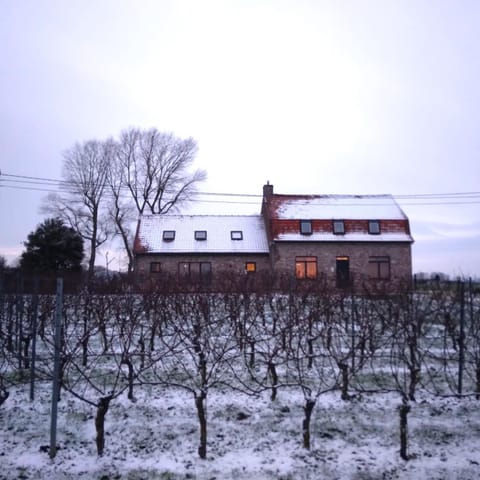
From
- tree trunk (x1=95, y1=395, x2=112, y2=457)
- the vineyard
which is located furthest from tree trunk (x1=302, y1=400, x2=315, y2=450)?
tree trunk (x1=95, y1=395, x2=112, y2=457)

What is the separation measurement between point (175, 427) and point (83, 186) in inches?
1140

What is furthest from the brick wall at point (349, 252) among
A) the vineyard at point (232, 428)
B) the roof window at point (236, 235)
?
the vineyard at point (232, 428)

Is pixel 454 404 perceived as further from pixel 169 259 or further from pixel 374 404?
pixel 169 259

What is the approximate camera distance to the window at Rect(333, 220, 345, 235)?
75.8ft

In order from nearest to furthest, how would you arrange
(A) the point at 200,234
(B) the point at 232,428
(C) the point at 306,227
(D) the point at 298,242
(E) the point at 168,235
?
1. (B) the point at 232,428
2. (D) the point at 298,242
3. (C) the point at 306,227
4. (E) the point at 168,235
5. (A) the point at 200,234

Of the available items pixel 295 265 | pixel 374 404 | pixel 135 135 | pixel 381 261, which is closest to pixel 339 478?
pixel 374 404

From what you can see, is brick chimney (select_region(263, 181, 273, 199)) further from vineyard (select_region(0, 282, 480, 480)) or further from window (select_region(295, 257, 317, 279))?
vineyard (select_region(0, 282, 480, 480))

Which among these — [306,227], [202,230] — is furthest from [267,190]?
[202,230]

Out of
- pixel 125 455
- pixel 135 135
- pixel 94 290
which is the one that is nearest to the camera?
pixel 125 455

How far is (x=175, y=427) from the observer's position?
14.6 feet

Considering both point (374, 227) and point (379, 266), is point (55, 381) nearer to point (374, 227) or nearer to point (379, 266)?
point (379, 266)

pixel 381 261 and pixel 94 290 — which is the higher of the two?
pixel 381 261

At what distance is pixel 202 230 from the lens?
24578 mm

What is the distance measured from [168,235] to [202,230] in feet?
6.89
